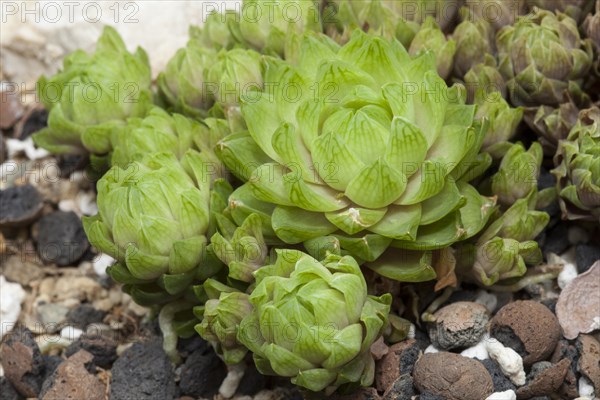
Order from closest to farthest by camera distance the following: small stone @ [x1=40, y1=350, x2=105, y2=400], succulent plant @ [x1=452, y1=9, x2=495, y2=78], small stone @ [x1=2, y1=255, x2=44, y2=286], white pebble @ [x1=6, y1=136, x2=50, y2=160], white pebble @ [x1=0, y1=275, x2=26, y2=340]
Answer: small stone @ [x1=40, y1=350, x2=105, y2=400] → succulent plant @ [x1=452, y1=9, x2=495, y2=78] → white pebble @ [x1=0, y1=275, x2=26, y2=340] → small stone @ [x1=2, y1=255, x2=44, y2=286] → white pebble @ [x1=6, y1=136, x2=50, y2=160]

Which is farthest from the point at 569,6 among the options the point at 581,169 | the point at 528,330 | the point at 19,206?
the point at 19,206

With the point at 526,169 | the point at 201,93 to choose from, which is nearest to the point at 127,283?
the point at 201,93

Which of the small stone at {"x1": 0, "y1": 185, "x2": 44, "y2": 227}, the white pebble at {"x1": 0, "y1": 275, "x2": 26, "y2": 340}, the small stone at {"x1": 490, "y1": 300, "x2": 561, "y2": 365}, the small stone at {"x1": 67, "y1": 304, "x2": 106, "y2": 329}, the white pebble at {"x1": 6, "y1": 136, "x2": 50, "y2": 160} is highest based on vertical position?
the small stone at {"x1": 490, "y1": 300, "x2": 561, "y2": 365}

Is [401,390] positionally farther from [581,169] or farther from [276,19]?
[276,19]

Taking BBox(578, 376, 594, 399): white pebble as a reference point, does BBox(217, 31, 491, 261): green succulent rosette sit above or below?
above

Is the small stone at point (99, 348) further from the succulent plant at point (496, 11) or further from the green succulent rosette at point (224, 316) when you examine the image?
the succulent plant at point (496, 11)

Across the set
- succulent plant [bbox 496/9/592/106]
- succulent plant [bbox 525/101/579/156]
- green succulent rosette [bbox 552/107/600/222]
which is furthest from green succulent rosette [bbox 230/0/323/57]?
green succulent rosette [bbox 552/107/600/222]

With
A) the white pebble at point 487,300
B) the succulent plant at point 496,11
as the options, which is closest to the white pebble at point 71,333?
the white pebble at point 487,300

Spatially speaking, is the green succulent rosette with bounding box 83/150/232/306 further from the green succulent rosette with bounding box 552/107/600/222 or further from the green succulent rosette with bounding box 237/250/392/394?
the green succulent rosette with bounding box 552/107/600/222
